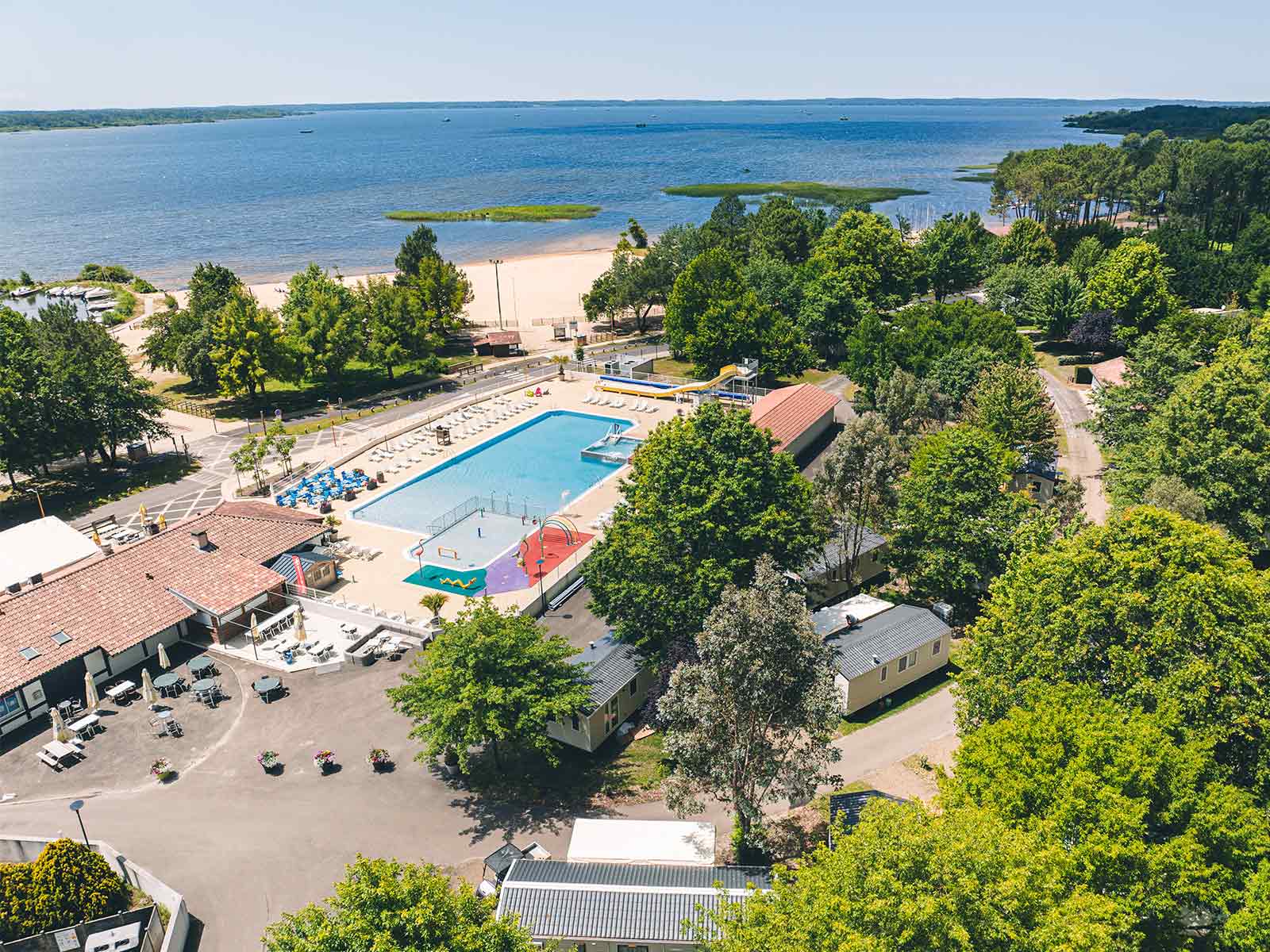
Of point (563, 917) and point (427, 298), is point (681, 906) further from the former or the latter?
point (427, 298)

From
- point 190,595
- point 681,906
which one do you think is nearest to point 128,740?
point 190,595

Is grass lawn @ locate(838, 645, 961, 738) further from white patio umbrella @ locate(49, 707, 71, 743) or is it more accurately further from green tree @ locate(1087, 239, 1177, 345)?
green tree @ locate(1087, 239, 1177, 345)

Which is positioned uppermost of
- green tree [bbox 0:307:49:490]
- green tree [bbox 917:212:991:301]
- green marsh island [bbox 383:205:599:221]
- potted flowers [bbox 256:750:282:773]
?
green marsh island [bbox 383:205:599:221]

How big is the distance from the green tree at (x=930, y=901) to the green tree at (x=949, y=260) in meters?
82.2

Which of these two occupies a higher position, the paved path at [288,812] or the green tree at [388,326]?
the green tree at [388,326]

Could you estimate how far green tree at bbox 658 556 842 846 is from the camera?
2392 cm

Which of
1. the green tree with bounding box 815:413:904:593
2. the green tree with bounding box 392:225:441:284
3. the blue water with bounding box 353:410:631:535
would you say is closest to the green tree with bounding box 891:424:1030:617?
the green tree with bounding box 815:413:904:593

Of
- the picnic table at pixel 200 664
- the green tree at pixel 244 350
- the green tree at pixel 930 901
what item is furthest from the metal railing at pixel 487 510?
the green tree at pixel 930 901

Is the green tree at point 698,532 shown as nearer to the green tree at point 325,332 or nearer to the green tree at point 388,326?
the green tree at point 325,332

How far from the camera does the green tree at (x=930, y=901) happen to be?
1523 centimetres

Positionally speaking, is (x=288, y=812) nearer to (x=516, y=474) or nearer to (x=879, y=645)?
(x=879, y=645)

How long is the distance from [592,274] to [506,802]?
10246 cm

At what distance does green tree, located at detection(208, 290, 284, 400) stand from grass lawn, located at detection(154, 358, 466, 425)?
9.63 feet

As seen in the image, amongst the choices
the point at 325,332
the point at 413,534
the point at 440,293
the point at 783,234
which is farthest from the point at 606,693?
the point at 783,234
